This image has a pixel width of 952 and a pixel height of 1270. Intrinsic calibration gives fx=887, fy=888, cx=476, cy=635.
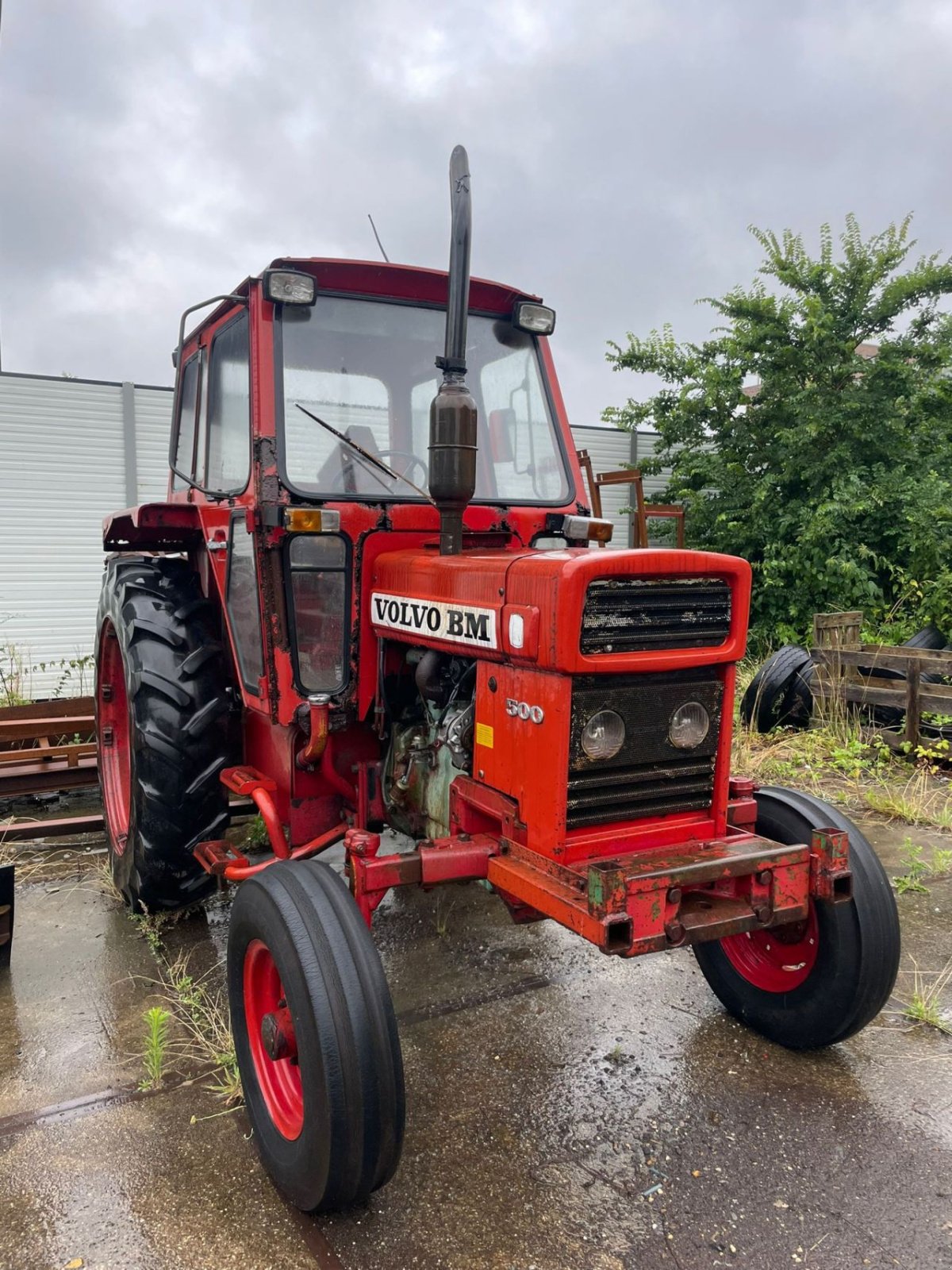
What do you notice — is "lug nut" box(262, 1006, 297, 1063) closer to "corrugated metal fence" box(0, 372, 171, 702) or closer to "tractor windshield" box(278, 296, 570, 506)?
"tractor windshield" box(278, 296, 570, 506)

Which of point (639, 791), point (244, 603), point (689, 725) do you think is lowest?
point (639, 791)

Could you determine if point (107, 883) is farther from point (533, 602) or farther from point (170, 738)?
point (533, 602)

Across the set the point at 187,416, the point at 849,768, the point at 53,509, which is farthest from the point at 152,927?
the point at 53,509

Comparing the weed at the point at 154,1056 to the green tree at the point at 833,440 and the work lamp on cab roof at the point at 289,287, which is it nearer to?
the work lamp on cab roof at the point at 289,287

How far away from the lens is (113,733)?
433 cm

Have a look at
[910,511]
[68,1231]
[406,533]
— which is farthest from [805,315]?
[68,1231]

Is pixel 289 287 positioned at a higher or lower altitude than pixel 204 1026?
higher

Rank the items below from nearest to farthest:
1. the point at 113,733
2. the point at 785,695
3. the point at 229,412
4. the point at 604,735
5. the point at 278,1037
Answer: the point at 278,1037, the point at 604,735, the point at 229,412, the point at 113,733, the point at 785,695

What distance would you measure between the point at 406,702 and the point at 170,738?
0.91 meters

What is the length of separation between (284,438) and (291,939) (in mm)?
1587

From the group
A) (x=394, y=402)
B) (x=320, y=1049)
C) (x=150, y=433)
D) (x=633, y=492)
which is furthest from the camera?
(x=633, y=492)

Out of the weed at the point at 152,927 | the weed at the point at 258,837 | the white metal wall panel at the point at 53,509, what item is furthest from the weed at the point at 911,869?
the white metal wall panel at the point at 53,509

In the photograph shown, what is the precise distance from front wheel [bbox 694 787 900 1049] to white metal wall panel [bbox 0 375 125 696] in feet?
23.8

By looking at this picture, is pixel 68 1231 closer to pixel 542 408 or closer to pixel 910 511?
pixel 542 408
